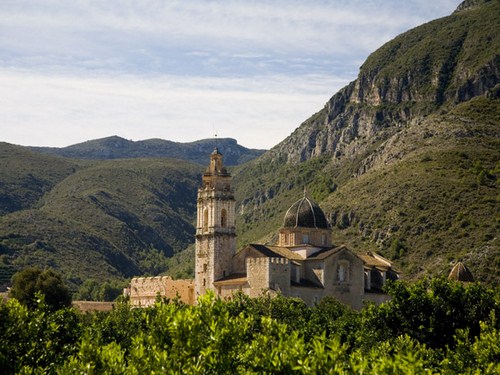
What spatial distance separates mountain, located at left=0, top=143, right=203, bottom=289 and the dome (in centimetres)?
5214

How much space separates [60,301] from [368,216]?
143 ft

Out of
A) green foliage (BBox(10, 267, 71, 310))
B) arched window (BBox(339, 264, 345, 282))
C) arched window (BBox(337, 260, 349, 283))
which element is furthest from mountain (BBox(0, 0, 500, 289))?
green foliage (BBox(10, 267, 71, 310))

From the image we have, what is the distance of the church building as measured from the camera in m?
72.9

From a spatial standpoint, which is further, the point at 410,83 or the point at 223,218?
the point at 410,83

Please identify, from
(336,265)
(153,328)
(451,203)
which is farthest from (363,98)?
(153,328)

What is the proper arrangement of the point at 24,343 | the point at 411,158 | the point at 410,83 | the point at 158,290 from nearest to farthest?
the point at 24,343, the point at 158,290, the point at 411,158, the point at 410,83

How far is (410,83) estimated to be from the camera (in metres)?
162

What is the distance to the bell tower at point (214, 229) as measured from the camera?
3059 inches

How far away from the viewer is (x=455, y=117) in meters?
133

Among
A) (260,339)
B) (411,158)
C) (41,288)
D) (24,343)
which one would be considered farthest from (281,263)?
(411,158)

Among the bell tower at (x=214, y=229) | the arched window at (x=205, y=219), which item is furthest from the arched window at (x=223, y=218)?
the arched window at (x=205, y=219)

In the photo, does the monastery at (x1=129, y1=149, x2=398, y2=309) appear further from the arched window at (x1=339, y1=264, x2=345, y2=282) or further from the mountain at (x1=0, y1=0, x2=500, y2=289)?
the mountain at (x1=0, y1=0, x2=500, y2=289)

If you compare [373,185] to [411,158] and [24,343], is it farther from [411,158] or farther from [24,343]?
[24,343]

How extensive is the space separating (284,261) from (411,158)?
54976 mm
